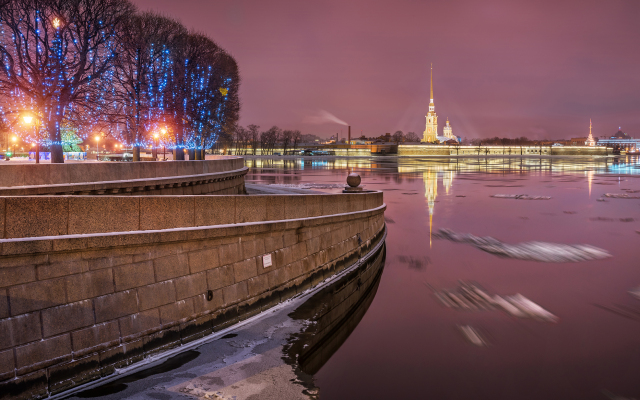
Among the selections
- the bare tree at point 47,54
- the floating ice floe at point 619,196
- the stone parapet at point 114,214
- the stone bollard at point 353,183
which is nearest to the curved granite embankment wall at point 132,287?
the stone parapet at point 114,214

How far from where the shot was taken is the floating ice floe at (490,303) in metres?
14.0

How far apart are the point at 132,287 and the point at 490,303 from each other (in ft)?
32.9

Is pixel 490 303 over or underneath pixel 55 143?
underneath

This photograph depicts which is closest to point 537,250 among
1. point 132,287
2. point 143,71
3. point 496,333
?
point 496,333

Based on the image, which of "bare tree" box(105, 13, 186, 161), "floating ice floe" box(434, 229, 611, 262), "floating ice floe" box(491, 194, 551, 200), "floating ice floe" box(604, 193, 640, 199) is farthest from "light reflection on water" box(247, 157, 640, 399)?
"bare tree" box(105, 13, 186, 161)

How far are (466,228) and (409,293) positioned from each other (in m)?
13.2

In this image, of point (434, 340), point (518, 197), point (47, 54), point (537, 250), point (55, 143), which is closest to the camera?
point (434, 340)

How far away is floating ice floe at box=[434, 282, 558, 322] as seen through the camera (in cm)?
1399

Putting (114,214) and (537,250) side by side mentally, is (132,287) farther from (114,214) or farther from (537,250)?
(537,250)

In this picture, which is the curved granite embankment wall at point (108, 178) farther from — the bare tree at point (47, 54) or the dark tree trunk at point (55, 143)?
the bare tree at point (47, 54)

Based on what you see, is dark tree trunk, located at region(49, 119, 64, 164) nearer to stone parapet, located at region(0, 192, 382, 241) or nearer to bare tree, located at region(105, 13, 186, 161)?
bare tree, located at region(105, 13, 186, 161)

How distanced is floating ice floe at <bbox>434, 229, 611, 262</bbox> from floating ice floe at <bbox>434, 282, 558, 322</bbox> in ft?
19.1

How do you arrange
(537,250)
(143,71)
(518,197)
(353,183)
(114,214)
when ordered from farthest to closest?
1. (518,197)
2. (143,71)
3. (537,250)
4. (353,183)
5. (114,214)

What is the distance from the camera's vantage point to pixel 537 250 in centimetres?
2239
